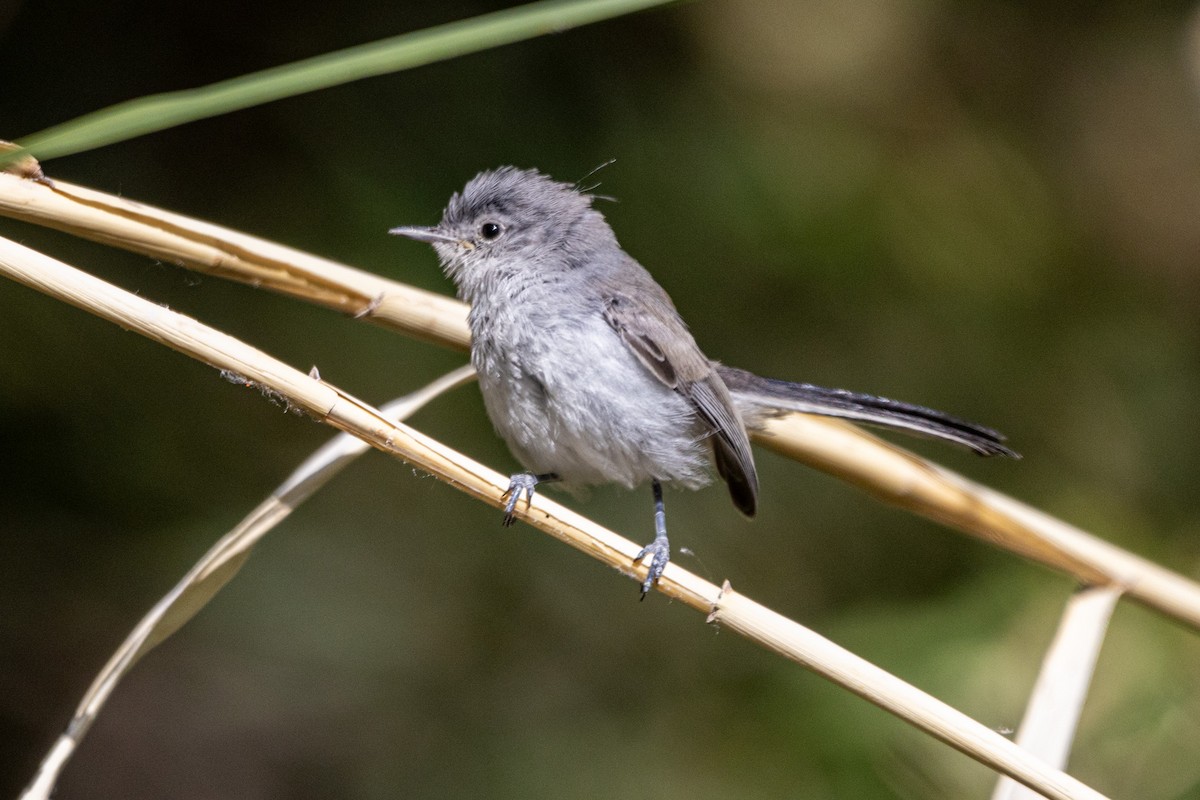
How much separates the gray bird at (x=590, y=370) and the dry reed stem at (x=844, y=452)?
9 cm

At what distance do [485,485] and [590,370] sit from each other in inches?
24.2

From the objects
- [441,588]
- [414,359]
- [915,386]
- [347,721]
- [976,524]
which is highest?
[915,386]

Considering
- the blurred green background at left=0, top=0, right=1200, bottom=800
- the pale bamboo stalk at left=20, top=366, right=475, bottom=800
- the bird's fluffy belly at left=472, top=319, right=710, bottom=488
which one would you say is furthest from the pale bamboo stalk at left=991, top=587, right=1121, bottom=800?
the pale bamboo stalk at left=20, top=366, right=475, bottom=800

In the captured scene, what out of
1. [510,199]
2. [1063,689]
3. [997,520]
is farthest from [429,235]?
[1063,689]

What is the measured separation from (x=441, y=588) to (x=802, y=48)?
5.86ft

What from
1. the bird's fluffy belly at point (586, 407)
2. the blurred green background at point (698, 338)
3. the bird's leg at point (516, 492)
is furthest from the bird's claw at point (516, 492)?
the blurred green background at point (698, 338)

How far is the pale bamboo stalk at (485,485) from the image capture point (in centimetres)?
116

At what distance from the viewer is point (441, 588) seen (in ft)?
8.22

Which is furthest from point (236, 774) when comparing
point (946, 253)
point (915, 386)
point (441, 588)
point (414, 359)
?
point (946, 253)

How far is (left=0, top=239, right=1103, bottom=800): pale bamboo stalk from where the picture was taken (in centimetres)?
116

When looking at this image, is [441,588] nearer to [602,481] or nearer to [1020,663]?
[602,481]

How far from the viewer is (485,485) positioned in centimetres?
129

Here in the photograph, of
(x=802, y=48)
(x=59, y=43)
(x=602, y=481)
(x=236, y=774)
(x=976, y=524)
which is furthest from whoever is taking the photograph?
(x=802, y=48)

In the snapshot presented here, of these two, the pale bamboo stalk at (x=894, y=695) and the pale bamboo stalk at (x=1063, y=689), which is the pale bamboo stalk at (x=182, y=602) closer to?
the pale bamboo stalk at (x=894, y=695)
